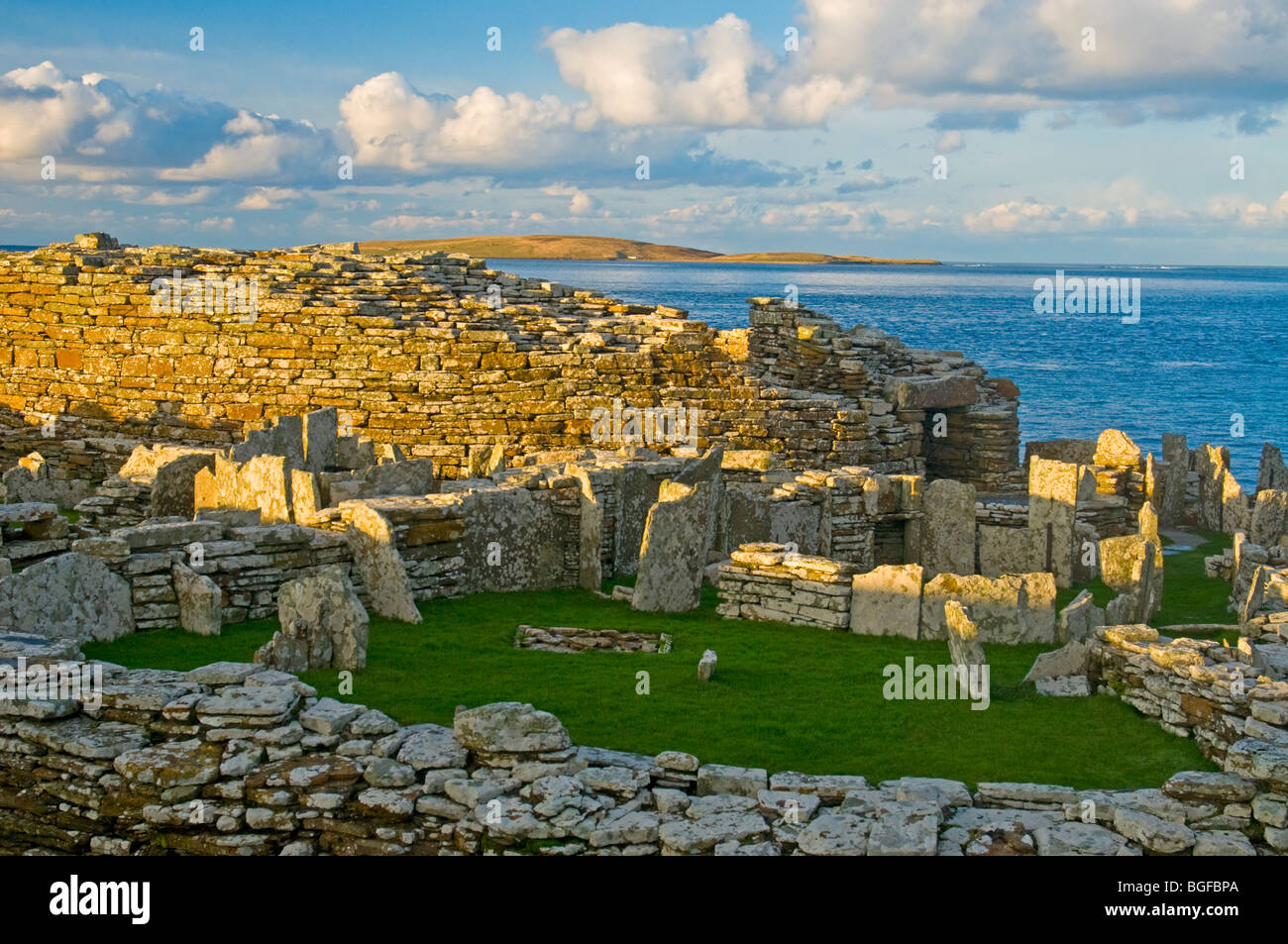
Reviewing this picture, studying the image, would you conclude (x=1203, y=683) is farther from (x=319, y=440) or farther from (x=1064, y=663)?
(x=319, y=440)

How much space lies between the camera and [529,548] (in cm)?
1404

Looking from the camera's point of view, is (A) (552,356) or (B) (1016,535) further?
(A) (552,356)

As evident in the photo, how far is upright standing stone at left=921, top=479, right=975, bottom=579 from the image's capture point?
16.5 meters

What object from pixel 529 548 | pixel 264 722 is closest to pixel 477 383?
pixel 529 548

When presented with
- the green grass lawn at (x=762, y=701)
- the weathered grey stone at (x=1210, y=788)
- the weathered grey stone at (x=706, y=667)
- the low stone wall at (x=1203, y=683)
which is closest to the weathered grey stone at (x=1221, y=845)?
the weathered grey stone at (x=1210, y=788)

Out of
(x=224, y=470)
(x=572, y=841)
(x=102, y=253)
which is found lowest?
(x=572, y=841)

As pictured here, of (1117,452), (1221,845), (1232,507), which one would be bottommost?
(1221,845)

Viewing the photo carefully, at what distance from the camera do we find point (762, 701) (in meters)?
10.2

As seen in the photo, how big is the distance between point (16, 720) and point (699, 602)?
6.75 meters

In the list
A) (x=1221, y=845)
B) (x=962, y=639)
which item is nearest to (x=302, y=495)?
(x=962, y=639)

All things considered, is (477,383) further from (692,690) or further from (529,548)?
(692,690)

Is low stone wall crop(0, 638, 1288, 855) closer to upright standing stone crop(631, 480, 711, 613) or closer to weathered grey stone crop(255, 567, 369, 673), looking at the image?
weathered grey stone crop(255, 567, 369, 673)

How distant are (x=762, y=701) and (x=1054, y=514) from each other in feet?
24.7

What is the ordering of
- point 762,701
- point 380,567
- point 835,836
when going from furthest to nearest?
point 380,567 → point 762,701 → point 835,836
